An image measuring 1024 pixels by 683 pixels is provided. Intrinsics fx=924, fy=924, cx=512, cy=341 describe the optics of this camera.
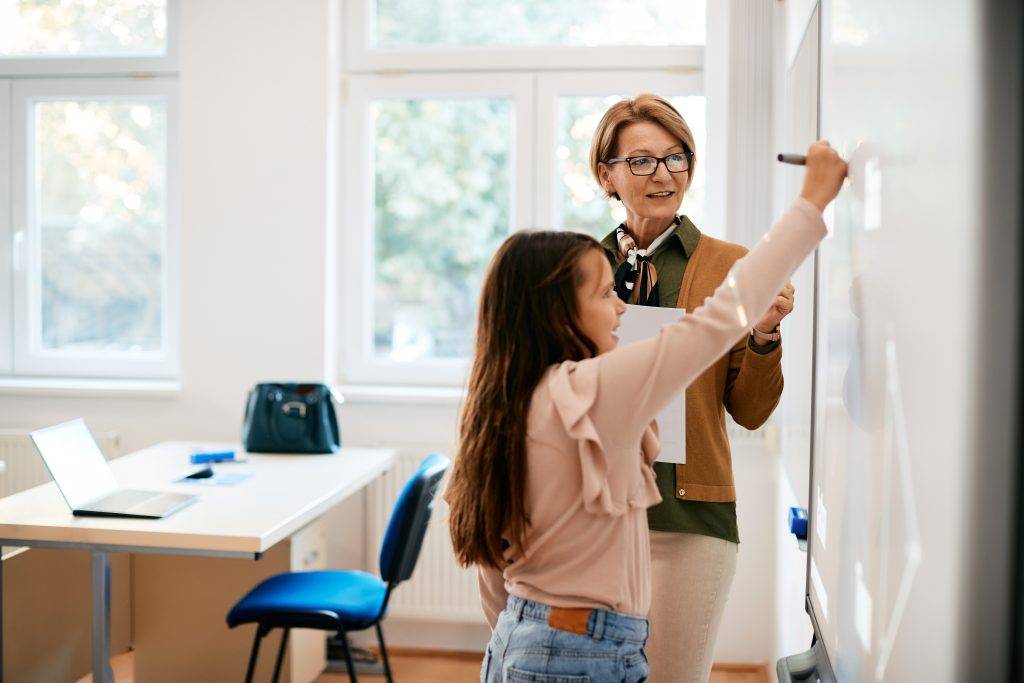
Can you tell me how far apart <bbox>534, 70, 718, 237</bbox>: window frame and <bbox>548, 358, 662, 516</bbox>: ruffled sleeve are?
7.30 ft

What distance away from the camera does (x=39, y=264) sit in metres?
3.57

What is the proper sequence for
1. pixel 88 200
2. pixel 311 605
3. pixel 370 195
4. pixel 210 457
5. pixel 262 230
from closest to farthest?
1. pixel 311 605
2. pixel 210 457
3. pixel 262 230
4. pixel 370 195
5. pixel 88 200

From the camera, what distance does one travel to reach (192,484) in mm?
2453

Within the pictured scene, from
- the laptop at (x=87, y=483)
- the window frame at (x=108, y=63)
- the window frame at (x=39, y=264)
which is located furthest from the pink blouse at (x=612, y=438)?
the window frame at (x=108, y=63)

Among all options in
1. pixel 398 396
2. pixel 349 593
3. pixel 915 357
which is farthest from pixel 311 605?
pixel 915 357

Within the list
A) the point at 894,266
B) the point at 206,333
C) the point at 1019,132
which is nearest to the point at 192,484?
the point at 206,333

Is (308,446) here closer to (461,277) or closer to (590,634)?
(461,277)

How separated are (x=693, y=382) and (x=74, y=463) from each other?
5.06 feet

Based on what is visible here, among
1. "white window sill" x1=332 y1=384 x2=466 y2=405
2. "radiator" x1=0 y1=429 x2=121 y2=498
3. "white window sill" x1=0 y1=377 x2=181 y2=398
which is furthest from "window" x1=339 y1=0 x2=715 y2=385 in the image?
"radiator" x1=0 y1=429 x2=121 y2=498

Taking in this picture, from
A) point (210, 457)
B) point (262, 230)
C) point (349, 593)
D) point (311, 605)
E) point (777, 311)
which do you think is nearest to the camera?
point (777, 311)

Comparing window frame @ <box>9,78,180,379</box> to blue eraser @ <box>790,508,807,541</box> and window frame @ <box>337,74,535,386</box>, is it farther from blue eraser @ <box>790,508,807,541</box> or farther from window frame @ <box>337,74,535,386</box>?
blue eraser @ <box>790,508,807,541</box>

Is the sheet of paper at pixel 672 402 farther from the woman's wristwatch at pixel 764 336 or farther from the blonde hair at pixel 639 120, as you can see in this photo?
the blonde hair at pixel 639 120

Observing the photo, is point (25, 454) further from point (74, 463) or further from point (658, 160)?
point (658, 160)

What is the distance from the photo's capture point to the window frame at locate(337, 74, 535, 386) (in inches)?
128
